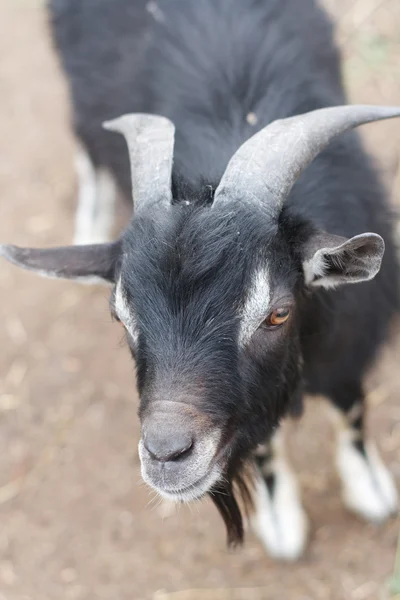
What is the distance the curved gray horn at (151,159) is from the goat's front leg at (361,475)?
2.10 m

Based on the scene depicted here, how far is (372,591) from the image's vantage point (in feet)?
15.0

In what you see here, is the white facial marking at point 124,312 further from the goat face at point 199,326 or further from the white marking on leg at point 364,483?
the white marking on leg at point 364,483

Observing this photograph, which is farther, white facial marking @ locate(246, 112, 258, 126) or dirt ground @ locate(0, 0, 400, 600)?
dirt ground @ locate(0, 0, 400, 600)

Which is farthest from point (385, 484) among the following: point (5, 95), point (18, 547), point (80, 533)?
point (5, 95)

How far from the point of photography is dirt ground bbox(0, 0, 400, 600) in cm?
476

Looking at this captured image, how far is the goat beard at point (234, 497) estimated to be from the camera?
3518 mm

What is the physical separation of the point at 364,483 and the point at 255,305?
227cm

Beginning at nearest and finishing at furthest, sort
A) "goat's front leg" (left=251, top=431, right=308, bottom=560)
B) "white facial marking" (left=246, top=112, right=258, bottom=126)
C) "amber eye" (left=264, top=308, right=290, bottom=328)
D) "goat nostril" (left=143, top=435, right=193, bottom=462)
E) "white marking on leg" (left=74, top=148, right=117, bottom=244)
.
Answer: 1. "goat nostril" (left=143, top=435, right=193, bottom=462)
2. "amber eye" (left=264, top=308, right=290, bottom=328)
3. "white facial marking" (left=246, top=112, right=258, bottom=126)
4. "goat's front leg" (left=251, top=431, right=308, bottom=560)
5. "white marking on leg" (left=74, top=148, right=117, bottom=244)

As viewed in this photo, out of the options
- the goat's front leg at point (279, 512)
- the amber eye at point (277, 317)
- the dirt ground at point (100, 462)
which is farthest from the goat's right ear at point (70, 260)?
the goat's front leg at point (279, 512)

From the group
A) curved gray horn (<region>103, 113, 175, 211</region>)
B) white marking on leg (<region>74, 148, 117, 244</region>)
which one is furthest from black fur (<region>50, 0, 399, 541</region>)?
white marking on leg (<region>74, 148, 117, 244</region>)

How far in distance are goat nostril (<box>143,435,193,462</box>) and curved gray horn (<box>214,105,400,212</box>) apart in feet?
3.28

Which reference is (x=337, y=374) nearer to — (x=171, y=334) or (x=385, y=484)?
(x=385, y=484)

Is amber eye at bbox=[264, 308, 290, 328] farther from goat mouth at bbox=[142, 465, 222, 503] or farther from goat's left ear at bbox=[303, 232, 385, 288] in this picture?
goat mouth at bbox=[142, 465, 222, 503]

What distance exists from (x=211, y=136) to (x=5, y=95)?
4.80 metres
